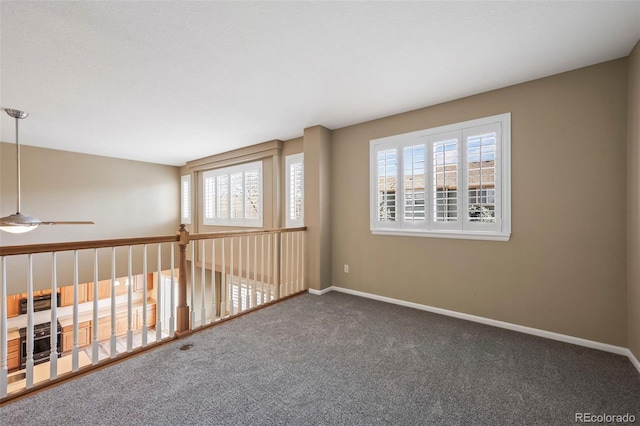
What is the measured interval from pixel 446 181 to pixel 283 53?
212cm

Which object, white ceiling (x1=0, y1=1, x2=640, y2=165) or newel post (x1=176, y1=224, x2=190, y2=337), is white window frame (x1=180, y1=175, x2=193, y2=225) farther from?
newel post (x1=176, y1=224, x2=190, y2=337)

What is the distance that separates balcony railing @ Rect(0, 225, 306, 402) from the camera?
199cm

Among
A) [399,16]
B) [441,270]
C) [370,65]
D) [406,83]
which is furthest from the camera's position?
[441,270]

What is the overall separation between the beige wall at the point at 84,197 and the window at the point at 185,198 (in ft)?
0.51

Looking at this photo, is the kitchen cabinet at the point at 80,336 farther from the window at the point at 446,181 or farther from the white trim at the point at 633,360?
the white trim at the point at 633,360

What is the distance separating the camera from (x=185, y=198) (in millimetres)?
6969

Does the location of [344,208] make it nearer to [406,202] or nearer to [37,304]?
[406,202]

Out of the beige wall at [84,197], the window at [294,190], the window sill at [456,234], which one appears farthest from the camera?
the beige wall at [84,197]

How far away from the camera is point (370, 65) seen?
2.35 metres

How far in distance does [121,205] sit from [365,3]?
660cm

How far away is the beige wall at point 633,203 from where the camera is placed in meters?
2.03

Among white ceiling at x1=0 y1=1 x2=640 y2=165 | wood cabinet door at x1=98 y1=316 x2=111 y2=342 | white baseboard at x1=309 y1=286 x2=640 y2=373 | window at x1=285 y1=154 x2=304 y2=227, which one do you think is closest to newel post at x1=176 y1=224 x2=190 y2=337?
white ceiling at x1=0 y1=1 x2=640 y2=165

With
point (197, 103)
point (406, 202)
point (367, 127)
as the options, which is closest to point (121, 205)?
point (197, 103)

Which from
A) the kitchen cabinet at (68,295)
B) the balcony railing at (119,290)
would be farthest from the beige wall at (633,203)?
the kitchen cabinet at (68,295)
